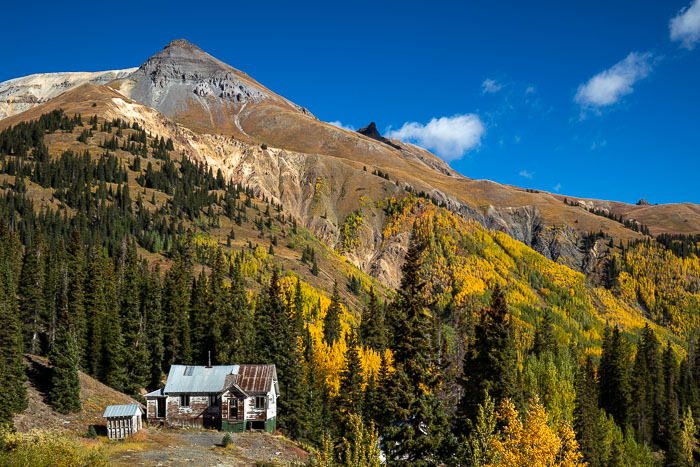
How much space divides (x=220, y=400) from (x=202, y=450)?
500 inches

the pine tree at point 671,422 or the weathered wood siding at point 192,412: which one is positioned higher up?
the weathered wood siding at point 192,412

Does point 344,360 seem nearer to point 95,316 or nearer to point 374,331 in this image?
point 374,331

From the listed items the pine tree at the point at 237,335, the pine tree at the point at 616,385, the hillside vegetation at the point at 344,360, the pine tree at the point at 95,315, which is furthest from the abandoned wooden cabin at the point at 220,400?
the pine tree at the point at 616,385

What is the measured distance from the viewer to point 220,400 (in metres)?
57.8

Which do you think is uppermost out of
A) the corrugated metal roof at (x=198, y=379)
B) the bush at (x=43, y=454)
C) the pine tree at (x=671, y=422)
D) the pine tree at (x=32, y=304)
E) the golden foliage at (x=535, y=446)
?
the pine tree at (x=32, y=304)

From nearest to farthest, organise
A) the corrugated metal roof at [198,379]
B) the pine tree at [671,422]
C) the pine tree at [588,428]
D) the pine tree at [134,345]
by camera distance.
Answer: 1. the corrugated metal roof at [198,379]
2. the pine tree at [588,428]
3. the pine tree at [134,345]
4. the pine tree at [671,422]

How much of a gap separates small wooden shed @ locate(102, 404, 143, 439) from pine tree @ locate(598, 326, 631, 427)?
255 feet

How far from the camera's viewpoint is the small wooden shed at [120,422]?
155ft

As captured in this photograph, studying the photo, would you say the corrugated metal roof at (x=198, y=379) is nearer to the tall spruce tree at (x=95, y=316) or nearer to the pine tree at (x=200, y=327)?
the pine tree at (x=200, y=327)

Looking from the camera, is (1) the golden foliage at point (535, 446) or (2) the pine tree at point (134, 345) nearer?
(1) the golden foliage at point (535, 446)

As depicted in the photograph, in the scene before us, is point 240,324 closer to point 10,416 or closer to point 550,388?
point 10,416

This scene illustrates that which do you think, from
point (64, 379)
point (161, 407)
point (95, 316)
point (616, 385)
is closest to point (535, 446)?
point (64, 379)

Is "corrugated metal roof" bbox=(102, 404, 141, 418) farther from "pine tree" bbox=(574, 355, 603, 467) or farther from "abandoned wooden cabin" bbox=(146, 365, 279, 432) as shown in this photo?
"pine tree" bbox=(574, 355, 603, 467)

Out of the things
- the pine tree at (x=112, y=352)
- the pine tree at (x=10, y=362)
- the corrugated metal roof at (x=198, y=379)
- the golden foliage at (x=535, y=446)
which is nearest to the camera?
the golden foliage at (x=535, y=446)
